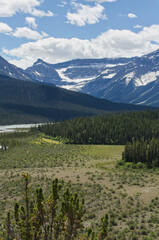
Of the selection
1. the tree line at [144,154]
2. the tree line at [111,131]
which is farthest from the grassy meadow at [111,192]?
the tree line at [111,131]

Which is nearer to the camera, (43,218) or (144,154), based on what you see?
(43,218)

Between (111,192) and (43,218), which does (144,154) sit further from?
(43,218)

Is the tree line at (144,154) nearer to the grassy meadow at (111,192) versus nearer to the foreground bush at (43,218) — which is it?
the grassy meadow at (111,192)

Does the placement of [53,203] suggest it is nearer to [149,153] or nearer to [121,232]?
[121,232]

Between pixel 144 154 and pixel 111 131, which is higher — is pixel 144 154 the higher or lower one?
the lower one

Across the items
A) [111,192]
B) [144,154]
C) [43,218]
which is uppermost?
[43,218]

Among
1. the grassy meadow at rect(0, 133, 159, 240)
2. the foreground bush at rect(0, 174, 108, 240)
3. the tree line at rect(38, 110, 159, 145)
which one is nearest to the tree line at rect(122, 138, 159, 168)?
the grassy meadow at rect(0, 133, 159, 240)

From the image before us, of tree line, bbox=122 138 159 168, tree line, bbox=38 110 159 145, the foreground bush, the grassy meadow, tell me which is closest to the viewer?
the foreground bush

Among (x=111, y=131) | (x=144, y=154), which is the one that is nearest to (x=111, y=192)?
(x=144, y=154)

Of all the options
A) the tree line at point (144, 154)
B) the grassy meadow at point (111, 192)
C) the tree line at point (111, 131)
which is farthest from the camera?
the tree line at point (111, 131)

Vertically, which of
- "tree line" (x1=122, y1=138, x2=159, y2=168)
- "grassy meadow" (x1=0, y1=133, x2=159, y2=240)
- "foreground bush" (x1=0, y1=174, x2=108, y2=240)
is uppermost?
"foreground bush" (x1=0, y1=174, x2=108, y2=240)

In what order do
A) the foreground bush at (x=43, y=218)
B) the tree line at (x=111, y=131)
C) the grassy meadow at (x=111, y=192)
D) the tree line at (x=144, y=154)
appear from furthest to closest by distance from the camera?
the tree line at (x=111, y=131), the tree line at (x=144, y=154), the grassy meadow at (x=111, y=192), the foreground bush at (x=43, y=218)

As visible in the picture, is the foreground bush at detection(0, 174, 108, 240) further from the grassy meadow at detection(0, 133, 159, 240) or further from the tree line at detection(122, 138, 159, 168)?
the tree line at detection(122, 138, 159, 168)

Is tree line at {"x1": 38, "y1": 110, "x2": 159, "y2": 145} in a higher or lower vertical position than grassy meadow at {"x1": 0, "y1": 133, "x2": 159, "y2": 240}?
higher
